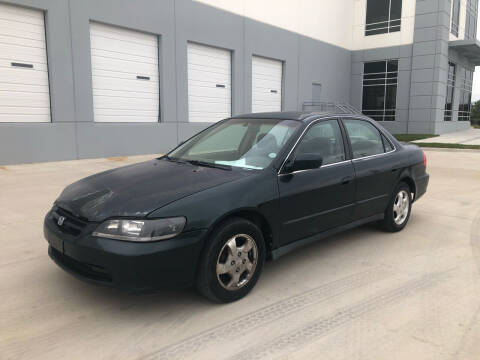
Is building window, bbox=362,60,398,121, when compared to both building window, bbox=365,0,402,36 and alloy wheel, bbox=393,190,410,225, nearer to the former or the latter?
building window, bbox=365,0,402,36

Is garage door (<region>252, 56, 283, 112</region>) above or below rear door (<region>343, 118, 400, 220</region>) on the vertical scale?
above

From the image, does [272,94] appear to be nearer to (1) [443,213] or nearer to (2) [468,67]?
(1) [443,213]

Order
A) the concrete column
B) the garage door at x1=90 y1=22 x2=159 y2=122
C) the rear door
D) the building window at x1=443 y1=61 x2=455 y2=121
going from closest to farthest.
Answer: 1. the rear door
2. the garage door at x1=90 y1=22 x2=159 y2=122
3. the concrete column
4. the building window at x1=443 y1=61 x2=455 y2=121

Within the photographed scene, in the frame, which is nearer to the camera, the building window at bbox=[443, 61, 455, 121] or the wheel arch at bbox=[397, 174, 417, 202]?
the wheel arch at bbox=[397, 174, 417, 202]

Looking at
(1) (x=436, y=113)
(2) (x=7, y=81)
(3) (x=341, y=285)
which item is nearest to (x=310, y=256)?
(3) (x=341, y=285)

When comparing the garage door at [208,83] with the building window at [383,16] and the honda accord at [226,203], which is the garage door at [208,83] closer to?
the honda accord at [226,203]

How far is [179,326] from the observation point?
10.1 ft

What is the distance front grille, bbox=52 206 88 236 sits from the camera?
317cm

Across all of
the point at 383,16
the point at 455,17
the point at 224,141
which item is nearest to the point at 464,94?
the point at 455,17

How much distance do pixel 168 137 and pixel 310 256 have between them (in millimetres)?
12111

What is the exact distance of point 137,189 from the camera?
339cm

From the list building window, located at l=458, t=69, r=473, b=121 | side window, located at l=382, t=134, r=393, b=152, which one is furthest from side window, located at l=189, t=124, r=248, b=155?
building window, located at l=458, t=69, r=473, b=121

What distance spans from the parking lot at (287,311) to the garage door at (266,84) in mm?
15526

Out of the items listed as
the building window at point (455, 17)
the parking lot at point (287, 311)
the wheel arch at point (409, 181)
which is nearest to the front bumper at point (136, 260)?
the parking lot at point (287, 311)
